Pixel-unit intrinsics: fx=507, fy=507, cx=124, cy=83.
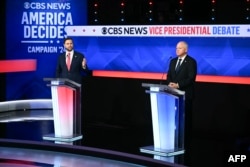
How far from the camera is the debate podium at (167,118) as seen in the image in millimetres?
5414

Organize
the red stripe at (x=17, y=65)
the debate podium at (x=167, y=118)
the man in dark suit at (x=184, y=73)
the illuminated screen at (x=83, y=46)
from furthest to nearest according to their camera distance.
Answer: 1. the red stripe at (x=17, y=65)
2. the illuminated screen at (x=83, y=46)
3. the man in dark suit at (x=184, y=73)
4. the debate podium at (x=167, y=118)

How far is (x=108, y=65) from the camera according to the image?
28.7 feet

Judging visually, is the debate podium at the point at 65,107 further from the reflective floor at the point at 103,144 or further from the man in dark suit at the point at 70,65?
the man in dark suit at the point at 70,65

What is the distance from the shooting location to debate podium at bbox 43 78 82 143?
610 cm

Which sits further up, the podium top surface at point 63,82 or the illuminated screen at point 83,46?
the illuminated screen at point 83,46

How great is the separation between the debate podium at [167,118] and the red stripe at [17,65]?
13.9 feet

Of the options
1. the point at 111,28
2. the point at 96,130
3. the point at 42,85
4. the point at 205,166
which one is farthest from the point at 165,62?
the point at 205,166

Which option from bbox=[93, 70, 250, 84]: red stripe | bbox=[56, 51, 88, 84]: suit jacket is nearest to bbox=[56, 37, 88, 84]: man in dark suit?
bbox=[56, 51, 88, 84]: suit jacket

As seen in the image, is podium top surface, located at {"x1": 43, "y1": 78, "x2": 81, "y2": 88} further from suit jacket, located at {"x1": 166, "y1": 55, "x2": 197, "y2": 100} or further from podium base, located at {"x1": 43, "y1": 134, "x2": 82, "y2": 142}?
suit jacket, located at {"x1": 166, "y1": 55, "x2": 197, "y2": 100}

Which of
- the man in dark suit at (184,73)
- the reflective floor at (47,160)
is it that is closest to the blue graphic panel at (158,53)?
the man in dark suit at (184,73)

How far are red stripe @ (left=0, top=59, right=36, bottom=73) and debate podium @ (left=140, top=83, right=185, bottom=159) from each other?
4230 mm

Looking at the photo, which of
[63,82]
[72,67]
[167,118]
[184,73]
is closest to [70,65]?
[72,67]

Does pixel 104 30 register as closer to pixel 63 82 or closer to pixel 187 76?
pixel 63 82

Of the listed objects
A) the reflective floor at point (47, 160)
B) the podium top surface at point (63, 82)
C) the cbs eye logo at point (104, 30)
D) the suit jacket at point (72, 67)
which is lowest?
the reflective floor at point (47, 160)
